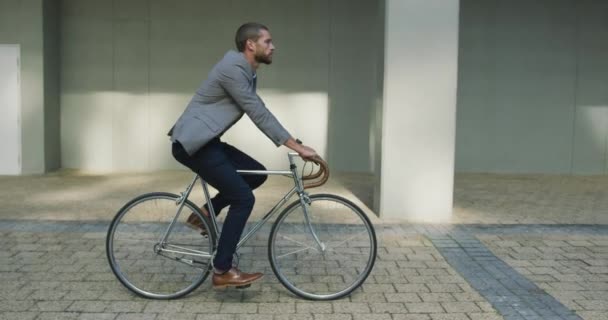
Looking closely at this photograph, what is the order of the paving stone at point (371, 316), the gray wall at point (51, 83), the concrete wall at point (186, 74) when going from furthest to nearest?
the concrete wall at point (186, 74) → the gray wall at point (51, 83) → the paving stone at point (371, 316)

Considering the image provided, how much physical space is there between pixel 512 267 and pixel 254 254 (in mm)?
2013

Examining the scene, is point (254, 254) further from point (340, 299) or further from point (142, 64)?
point (142, 64)

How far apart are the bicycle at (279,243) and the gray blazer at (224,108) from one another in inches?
12.2

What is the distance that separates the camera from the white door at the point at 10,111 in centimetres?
1091

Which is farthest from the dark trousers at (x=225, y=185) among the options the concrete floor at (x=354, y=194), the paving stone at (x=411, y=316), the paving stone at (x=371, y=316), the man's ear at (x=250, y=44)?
the concrete floor at (x=354, y=194)

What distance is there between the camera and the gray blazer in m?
4.08

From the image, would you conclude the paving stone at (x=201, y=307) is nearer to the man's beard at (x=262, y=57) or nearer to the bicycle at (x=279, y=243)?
the bicycle at (x=279, y=243)

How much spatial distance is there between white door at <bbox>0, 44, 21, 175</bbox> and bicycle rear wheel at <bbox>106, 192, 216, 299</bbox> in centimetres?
743

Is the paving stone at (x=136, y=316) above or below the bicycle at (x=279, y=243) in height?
below

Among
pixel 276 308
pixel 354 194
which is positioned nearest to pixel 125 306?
pixel 276 308

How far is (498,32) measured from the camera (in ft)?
39.0

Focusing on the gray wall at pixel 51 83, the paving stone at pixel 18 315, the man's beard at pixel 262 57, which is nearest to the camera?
the paving stone at pixel 18 315

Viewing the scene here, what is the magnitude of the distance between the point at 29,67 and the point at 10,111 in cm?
76

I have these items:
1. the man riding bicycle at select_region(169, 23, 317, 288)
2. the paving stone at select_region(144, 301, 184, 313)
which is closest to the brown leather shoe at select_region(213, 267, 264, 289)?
the man riding bicycle at select_region(169, 23, 317, 288)
